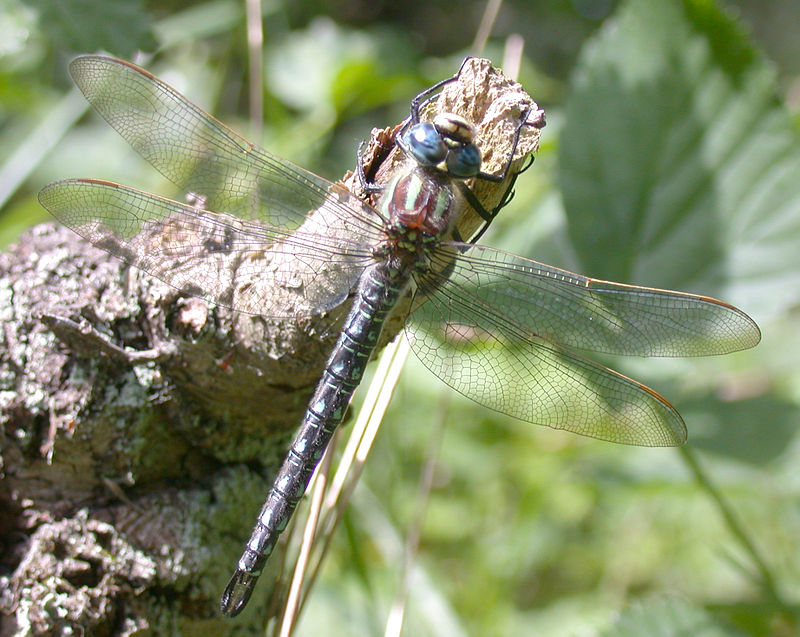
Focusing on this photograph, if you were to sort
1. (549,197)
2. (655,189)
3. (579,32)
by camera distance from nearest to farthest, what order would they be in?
1. (655,189)
2. (549,197)
3. (579,32)

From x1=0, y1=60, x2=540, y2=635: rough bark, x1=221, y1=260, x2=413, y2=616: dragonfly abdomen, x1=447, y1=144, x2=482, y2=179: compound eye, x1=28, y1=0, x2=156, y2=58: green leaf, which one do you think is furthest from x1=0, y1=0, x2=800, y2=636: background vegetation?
x1=447, y1=144, x2=482, y2=179: compound eye

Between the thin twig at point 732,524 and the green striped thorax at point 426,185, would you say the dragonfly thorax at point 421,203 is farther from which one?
the thin twig at point 732,524

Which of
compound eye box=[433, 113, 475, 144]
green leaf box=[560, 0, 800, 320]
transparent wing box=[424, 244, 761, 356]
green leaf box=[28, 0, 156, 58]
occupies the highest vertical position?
green leaf box=[560, 0, 800, 320]

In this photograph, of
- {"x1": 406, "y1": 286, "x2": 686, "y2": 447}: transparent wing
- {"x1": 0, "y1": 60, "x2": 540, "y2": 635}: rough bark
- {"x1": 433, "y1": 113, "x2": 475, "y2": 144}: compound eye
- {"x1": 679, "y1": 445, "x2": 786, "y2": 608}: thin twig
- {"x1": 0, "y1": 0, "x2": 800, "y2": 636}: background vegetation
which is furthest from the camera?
{"x1": 0, "y1": 0, "x2": 800, "y2": 636}: background vegetation

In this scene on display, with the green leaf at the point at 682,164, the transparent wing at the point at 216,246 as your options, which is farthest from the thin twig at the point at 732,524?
the transparent wing at the point at 216,246

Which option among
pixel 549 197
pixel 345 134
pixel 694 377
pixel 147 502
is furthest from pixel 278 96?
pixel 147 502

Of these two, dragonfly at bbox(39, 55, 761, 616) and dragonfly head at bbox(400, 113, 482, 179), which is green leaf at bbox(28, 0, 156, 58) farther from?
dragonfly head at bbox(400, 113, 482, 179)

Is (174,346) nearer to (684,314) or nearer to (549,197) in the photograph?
(684,314)
